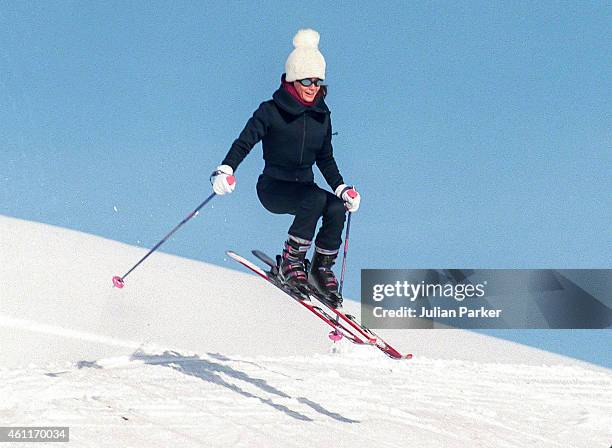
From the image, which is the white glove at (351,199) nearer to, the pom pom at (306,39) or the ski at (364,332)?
the ski at (364,332)

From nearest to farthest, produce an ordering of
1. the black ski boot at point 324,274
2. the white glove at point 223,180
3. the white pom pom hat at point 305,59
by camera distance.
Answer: the white glove at point 223,180, the white pom pom hat at point 305,59, the black ski boot at point 324,274

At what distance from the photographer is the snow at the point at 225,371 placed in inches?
248

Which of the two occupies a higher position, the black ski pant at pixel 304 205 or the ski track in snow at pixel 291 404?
the black ski pant at pixel 304 205

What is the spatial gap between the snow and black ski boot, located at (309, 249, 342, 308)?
111 cm

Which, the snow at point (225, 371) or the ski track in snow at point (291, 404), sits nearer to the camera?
the ski track in snow at point (291, 404)

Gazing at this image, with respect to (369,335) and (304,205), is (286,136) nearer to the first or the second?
(304,205)

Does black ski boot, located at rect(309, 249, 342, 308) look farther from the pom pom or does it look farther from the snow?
the pom pom

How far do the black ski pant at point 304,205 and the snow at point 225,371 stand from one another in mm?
1587

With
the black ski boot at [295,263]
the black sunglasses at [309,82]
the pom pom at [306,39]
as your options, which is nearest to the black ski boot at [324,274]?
the black ski boot at [295,263]

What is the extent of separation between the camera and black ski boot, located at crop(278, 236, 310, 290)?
6285 millimetres

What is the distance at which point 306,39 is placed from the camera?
5.97m

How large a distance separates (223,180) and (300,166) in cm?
74

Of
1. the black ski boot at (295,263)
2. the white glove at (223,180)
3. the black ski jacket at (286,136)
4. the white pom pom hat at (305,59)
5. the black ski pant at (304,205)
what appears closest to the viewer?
the white glove at (223,180)

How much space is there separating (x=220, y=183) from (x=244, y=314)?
7.22 metres
